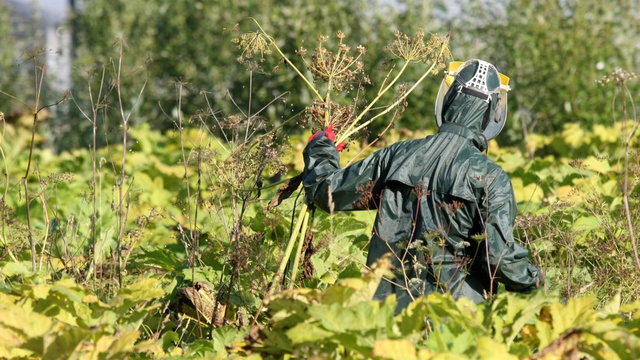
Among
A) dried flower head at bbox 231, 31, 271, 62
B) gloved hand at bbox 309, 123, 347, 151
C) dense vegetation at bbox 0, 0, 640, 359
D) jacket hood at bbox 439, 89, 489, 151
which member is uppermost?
dried flower head at bbox 231, 31, 271, 62

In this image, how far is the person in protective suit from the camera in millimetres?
3322

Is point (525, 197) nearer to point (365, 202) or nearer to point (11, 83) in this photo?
point (365, 202)

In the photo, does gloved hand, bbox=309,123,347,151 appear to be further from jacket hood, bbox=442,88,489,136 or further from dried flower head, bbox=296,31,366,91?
jacket hood, bbox=442,88,489,136

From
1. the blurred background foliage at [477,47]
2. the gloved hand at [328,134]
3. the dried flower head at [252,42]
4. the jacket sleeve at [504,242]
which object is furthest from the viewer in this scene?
the blurred background foliage at [477,47]

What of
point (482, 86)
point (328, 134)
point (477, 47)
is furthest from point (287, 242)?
point (477, 47)

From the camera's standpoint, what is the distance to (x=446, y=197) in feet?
11.2

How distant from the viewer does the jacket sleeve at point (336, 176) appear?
3504 mm

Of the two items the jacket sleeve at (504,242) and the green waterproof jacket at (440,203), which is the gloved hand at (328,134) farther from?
the jacket sleeve at (504,242)

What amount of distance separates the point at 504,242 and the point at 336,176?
0.72 meters

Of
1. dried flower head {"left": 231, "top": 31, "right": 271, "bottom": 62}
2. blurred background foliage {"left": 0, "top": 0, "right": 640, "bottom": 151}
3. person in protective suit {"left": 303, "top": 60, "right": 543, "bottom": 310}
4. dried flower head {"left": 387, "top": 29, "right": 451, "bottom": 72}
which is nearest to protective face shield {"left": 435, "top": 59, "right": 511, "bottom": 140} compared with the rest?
person in protective suit {"left": 303, "top": 60, "right": 543, "bottom": 310}

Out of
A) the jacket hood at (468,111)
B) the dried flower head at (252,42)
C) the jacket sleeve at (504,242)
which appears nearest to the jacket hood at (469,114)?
the jacket hood at (468,111)

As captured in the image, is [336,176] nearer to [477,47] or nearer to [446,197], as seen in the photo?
[446,197]

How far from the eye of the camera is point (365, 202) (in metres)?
3.37

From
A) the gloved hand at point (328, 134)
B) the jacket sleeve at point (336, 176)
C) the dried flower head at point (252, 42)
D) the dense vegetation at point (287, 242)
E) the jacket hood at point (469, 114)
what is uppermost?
the dried flower head at point (252, 42)
